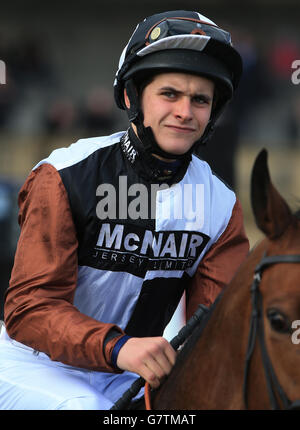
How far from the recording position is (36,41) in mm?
13773

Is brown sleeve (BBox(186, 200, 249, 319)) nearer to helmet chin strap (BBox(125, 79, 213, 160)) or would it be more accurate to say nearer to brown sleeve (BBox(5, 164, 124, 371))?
helmet chin strap (BBox(125, 79, 213, 160))

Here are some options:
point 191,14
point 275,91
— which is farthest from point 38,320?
point 275,91

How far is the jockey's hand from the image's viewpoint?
221cm

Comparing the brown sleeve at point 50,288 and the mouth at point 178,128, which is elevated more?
the mouth at point 178,128

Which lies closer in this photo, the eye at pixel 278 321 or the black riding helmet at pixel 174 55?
the eye at pixel 278 321

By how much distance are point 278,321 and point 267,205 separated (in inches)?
12.7

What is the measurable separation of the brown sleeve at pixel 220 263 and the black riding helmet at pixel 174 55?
1.34ft

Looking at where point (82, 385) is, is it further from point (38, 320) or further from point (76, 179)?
point (76, 179)

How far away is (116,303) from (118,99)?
2.71ft

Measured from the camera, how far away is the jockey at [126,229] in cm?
240

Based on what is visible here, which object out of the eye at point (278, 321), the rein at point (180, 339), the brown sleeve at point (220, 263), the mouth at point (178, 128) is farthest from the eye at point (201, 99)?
the eye at point (278, 321)

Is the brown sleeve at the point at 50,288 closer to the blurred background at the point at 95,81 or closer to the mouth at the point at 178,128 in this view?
the mouth at the point at 178,128

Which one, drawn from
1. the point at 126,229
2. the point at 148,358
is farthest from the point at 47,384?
the point at 126,229

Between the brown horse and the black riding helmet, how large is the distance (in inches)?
30.4
